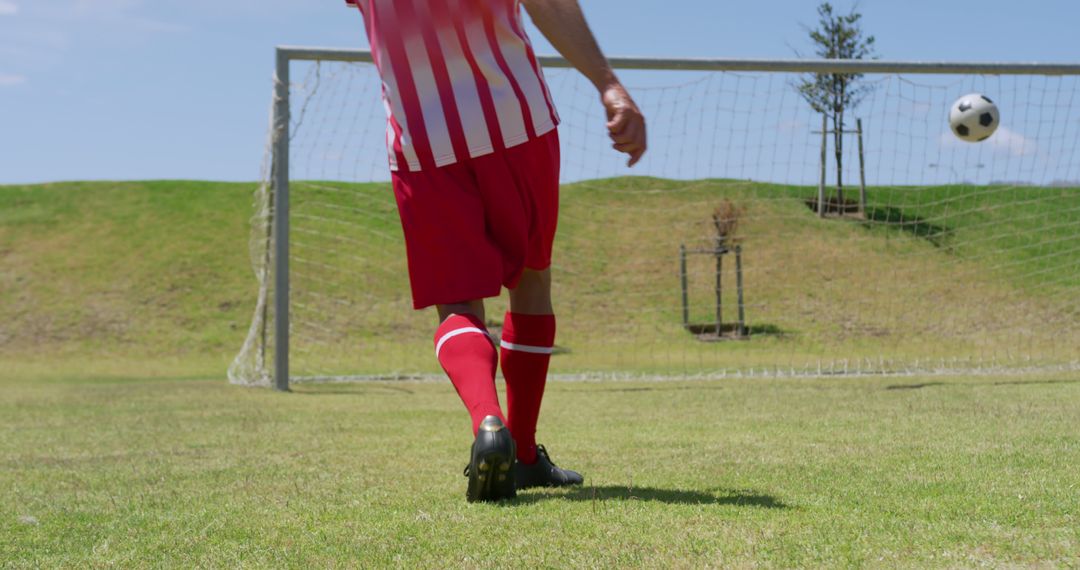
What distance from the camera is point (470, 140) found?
2855 millimetres

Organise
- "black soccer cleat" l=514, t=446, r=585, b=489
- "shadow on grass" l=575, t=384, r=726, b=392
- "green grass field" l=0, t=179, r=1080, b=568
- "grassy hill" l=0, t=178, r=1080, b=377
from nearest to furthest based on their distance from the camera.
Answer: "green grass field" l=0, t=179, r=1080, b=568
"black soccer cleat" l=514, t=446, r=585, b=489
"shadow on grass" l=575, t=384, r=726, b=392
"grassy hill" l=0, t=178, r=1080, b=377

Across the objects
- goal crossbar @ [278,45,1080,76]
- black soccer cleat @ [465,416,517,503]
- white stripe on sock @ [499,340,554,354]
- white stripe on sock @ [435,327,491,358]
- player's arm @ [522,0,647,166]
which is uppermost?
goal crossbar @ [278,45,1080,76]

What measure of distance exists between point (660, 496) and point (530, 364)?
2.00ft

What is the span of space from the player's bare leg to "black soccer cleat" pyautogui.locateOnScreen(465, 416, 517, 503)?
0.49 metres

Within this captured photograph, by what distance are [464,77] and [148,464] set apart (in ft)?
7.15

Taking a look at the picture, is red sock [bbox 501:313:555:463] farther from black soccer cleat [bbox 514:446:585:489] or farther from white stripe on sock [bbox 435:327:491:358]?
white stripe on sock [bbox 435:327:491:358]

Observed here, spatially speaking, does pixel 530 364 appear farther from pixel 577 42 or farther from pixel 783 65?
pixel 783 65

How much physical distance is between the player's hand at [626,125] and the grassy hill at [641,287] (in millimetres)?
7257

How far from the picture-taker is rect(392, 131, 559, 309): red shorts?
2.82 metres

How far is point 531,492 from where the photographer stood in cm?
299

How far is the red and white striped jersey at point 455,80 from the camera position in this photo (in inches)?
113

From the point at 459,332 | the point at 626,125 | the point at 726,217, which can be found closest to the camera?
the point at 626,125

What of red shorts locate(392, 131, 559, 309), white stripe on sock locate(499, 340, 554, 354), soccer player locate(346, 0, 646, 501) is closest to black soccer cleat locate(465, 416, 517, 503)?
soccer player locate(346, 0, 646, 501)

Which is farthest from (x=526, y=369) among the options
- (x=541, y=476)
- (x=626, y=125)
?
(x=626, y=125)
